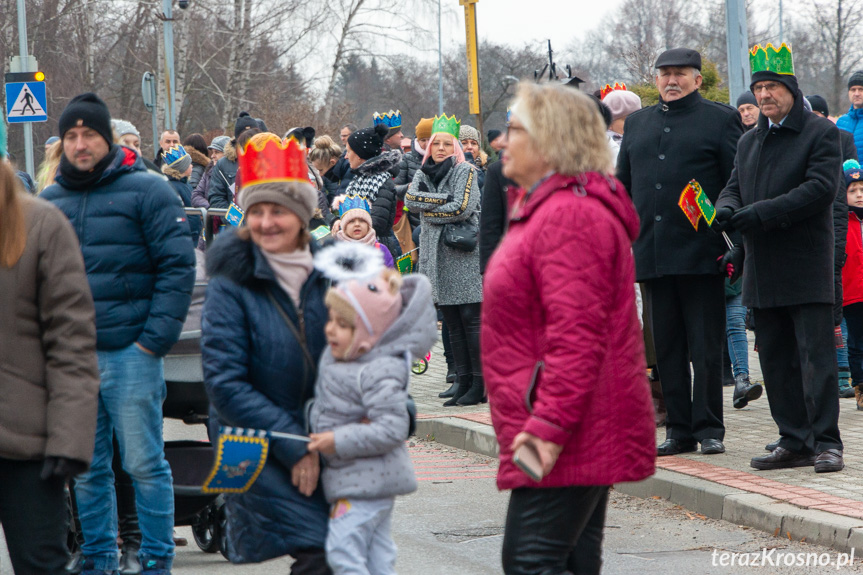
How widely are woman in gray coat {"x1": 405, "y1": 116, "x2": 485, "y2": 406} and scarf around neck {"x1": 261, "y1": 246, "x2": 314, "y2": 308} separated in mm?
6035

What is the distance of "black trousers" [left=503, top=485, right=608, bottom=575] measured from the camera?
11.5ft

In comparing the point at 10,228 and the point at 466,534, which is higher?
the point at 10,228

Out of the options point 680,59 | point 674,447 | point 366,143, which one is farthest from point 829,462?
point 366,143

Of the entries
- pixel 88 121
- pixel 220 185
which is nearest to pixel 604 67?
pixel 220 185

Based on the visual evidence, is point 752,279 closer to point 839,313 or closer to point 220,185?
point 839,313

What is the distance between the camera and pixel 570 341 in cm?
338

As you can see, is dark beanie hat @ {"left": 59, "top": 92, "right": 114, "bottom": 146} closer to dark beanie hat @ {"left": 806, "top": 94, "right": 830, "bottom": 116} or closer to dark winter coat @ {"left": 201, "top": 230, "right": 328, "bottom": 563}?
dark winter coat @ {"left": 201, "top": 230, "right": 328, "bottom": 563}

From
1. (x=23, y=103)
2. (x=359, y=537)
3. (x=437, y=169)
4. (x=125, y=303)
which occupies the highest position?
(x=23, y=103)

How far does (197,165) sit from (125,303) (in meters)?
9.57

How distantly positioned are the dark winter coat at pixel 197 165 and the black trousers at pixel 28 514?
10463 mm

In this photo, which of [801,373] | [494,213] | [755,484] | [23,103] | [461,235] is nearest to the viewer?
[755,484]

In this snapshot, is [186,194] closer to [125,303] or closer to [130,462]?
[125,303]

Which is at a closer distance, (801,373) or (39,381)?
(39,381)

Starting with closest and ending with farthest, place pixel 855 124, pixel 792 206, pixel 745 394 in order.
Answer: pixel 792 206 → pixel 745 394 → pixel 855 124
